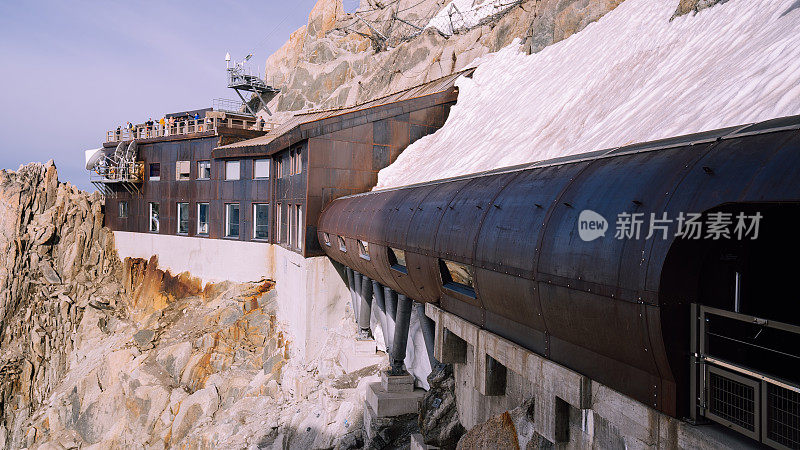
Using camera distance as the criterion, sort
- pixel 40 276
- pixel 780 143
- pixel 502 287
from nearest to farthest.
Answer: pixel 780 143, pixel 502 287, pixel 40 276

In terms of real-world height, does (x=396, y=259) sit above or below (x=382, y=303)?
above

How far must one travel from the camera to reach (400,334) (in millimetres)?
15672

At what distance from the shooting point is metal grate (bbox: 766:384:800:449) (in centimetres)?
405

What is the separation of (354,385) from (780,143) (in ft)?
56.5

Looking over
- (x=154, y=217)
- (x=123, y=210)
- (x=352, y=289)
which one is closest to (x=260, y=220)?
(x=352, y=289)

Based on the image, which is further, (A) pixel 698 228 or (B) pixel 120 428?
(B) pixel 120 428

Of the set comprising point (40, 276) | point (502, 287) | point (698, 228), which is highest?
point (698, 228)

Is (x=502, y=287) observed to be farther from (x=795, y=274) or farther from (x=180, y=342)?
(x=180, y=342)

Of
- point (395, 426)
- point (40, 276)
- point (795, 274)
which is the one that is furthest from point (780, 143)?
point (40, 276)

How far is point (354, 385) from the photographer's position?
62.8 ft

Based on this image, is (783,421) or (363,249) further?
(363,249)

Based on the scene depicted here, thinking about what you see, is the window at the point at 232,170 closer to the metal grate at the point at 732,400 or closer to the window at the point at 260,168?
the window at the point at 260,168

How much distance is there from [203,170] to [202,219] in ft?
11.2

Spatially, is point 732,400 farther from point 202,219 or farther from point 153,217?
point 153,217
